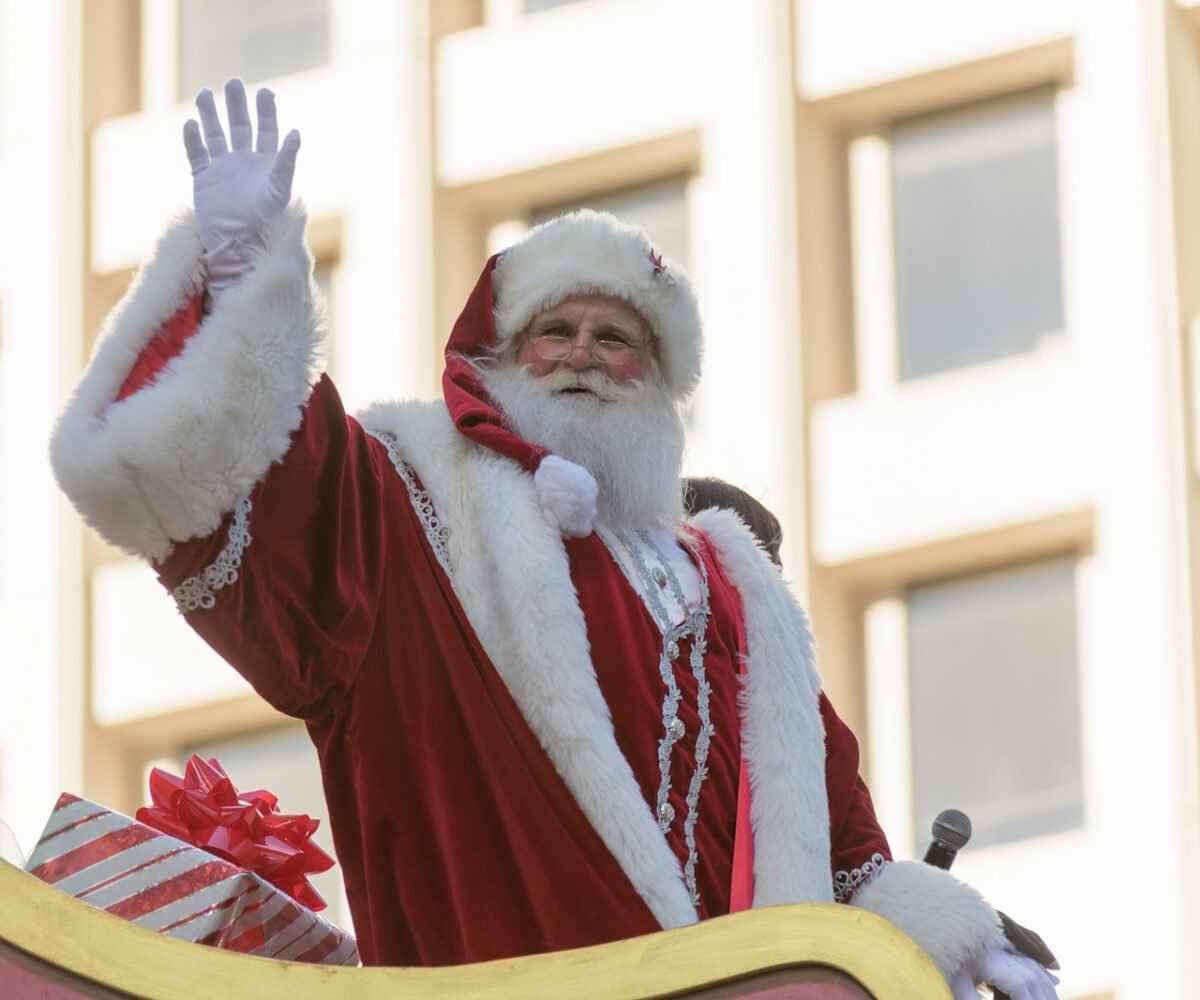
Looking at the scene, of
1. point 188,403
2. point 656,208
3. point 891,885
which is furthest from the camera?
point 656,208

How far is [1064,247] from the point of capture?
1446 cm

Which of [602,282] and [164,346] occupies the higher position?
[602,282]

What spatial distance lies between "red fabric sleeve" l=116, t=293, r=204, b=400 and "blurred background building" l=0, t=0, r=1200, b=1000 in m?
7.73

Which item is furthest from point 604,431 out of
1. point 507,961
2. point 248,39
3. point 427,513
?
point 248,39

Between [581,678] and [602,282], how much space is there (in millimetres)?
731

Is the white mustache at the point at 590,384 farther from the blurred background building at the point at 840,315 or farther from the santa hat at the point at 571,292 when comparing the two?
the blurred background building at the point at 840,315

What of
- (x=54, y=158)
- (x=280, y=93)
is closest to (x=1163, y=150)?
(x=280, y=93)

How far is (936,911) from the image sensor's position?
5.56 metres

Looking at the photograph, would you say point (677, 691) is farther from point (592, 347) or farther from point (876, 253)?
point (876, 253)

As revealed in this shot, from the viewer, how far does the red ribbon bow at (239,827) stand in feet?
18.2

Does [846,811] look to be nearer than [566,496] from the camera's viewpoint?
No

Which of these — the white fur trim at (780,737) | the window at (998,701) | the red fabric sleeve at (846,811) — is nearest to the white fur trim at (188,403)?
the white fur trim at (780,737)

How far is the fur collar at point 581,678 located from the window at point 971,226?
8846 millimetres

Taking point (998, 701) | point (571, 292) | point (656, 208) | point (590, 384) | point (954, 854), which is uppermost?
point (656, 208)
